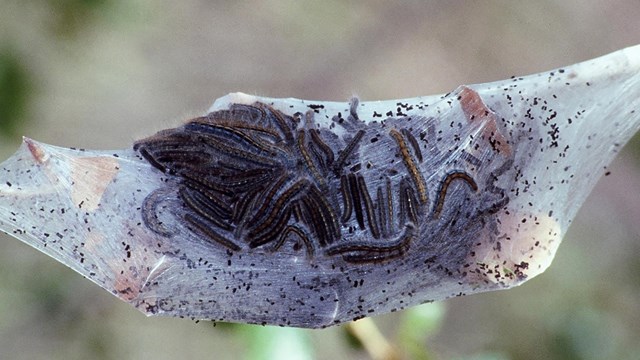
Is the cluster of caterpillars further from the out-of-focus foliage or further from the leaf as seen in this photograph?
the out-of-focus foliage

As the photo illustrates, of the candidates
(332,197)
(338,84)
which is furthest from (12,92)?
(338,84)

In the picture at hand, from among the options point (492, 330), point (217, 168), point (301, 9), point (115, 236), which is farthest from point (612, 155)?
point (301, 9)

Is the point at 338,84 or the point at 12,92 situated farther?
the point at 338,84

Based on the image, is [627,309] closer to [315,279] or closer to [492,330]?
[492,330]

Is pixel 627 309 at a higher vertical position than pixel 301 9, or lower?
lower

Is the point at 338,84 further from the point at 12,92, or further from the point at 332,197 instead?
the point at 332,197

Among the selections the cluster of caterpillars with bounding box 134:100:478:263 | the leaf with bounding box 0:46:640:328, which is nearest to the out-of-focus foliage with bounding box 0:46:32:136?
the leaf with bounding box 0:46:640:328

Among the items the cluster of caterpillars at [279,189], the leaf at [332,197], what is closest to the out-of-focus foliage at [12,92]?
the leaf at [332,197]
